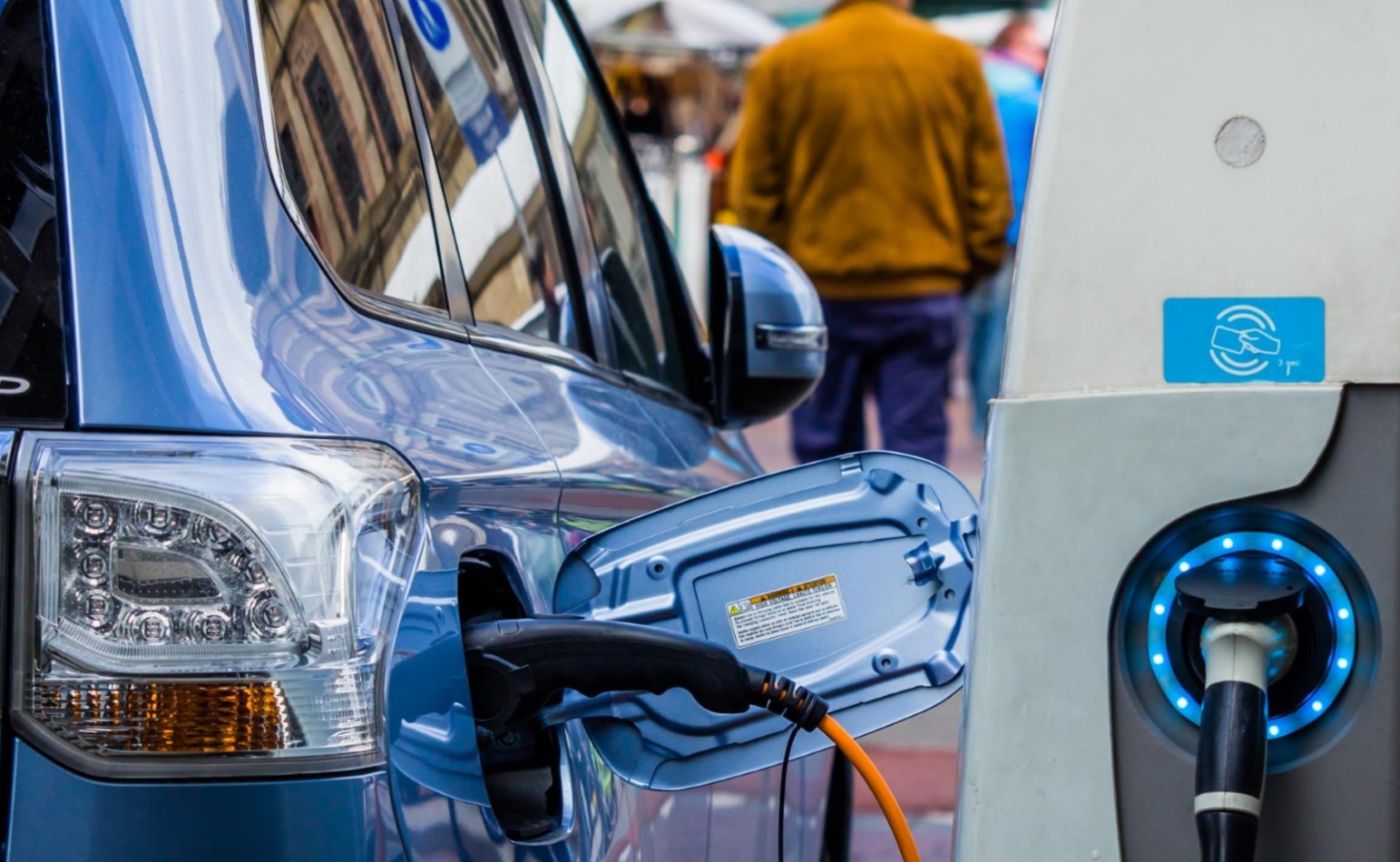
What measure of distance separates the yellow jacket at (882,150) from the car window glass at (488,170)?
11.7 ft

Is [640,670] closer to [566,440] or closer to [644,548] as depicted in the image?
[644,548]

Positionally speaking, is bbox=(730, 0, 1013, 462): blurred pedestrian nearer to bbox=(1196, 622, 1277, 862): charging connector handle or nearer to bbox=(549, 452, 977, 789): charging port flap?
bbox=(549, 452, 977, 789): charging port flap

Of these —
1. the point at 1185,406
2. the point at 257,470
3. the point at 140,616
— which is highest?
the point at 1185,406

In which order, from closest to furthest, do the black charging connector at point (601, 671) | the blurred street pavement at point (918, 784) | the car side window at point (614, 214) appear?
the black charging connector at point (601, 671), the car side window at point (614, 214), the blurred street pavement at point (918, 784)

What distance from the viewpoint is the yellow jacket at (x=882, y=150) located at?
6.06 m

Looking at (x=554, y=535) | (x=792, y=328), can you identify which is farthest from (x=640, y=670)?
(x=792, y=328)

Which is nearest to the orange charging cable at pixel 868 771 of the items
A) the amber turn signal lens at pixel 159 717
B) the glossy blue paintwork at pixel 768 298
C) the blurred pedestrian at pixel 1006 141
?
the amber turn signal lens at pixel 159 717

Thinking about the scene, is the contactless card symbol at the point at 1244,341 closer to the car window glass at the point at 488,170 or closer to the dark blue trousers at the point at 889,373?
the car window glass at the point at 488,170

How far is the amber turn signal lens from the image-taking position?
1.44 metres

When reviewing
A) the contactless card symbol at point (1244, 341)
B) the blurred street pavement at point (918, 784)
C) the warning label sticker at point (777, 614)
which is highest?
the contactless card symbol at point (1244, 341)

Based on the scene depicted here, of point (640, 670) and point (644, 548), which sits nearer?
point (640, 670)

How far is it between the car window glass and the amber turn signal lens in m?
0.71

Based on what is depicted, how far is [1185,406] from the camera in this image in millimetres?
1366

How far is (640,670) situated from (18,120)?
2.29 ft
